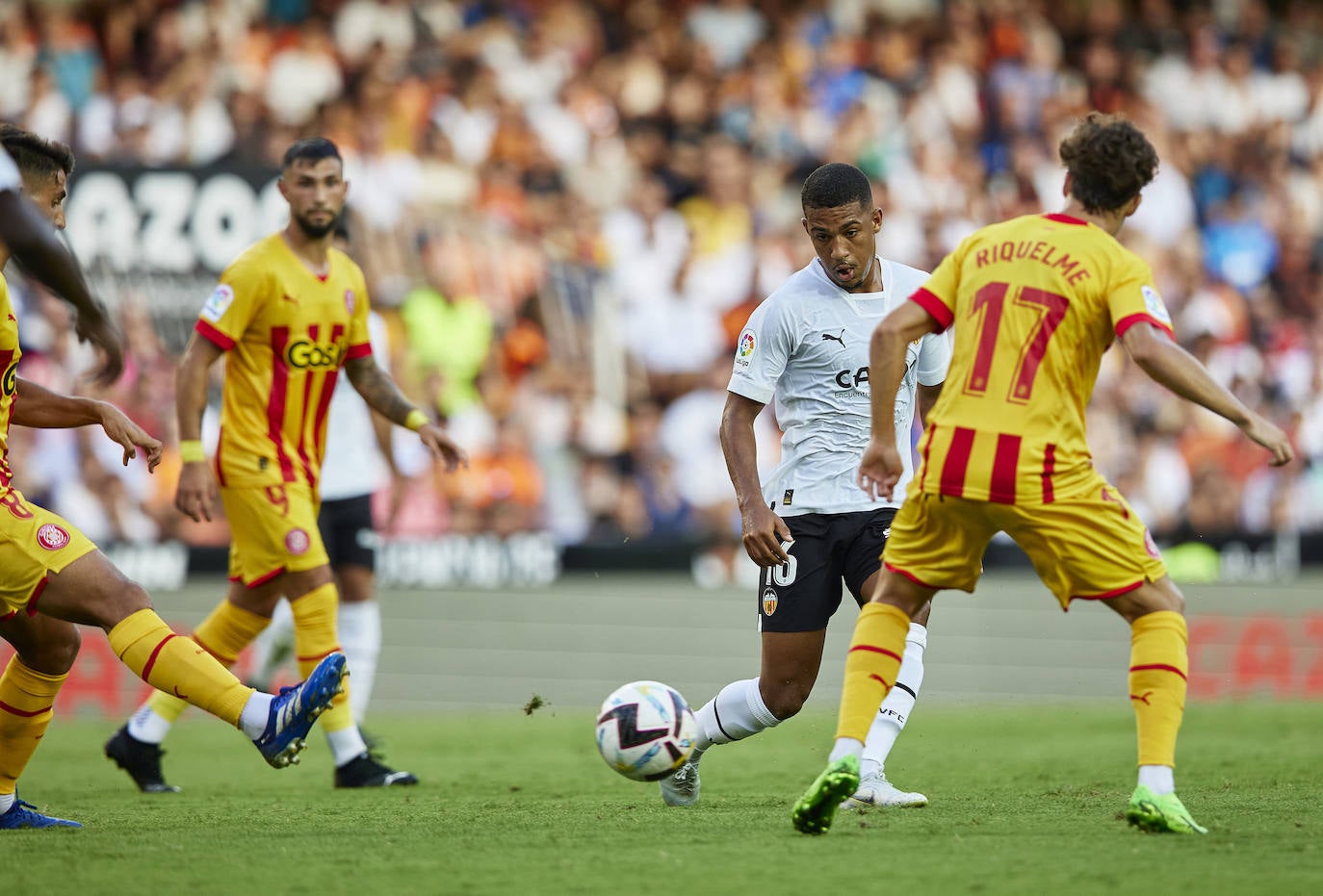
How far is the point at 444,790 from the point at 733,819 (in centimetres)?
188

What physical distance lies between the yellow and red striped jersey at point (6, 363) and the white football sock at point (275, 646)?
11.3 feet

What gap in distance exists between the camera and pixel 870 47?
58.6 ft

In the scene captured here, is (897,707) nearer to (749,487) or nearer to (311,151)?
(749,487)

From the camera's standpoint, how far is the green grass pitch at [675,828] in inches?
177

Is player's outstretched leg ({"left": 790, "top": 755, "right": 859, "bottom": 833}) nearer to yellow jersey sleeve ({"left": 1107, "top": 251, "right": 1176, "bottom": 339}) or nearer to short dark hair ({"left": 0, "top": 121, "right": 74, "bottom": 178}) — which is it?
yellow jersey sleeve ({"left": 1107, "top": 251, "right": 1176, "bottom": 339})

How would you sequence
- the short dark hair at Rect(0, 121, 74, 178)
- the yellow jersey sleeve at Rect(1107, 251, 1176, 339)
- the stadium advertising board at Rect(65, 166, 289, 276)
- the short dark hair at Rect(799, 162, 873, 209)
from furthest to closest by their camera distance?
the stadium advertising board at Rect(65, 166, 289, 276) < the short dark hair at Rect(799, 162, 873, 209) < the short dark hair at Rect(0, 121, 74, 178) < the yellow jersey sleeve at Rect(1107, 251, 1176, 339)

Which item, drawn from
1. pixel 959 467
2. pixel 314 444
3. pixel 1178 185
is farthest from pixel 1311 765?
pixel 1178 185

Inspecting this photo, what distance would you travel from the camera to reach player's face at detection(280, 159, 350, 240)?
7.50 meters

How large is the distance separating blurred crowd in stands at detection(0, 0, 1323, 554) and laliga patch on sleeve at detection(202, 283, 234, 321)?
5080mm

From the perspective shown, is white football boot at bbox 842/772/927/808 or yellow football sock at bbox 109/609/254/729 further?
white football boot at bbox 842/772/927/808

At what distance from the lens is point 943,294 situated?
5285 mm

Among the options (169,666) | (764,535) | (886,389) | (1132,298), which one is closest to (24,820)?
(169,666)

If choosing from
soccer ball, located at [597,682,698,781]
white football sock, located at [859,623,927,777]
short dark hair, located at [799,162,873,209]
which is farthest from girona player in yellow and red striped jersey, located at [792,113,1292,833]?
white football sock, located at [859,623,927,777]

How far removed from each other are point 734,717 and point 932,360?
5.28ft
